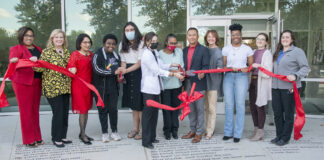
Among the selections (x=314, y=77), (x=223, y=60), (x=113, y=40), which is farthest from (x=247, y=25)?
(x=113, y=40)

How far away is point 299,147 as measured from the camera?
396 cm

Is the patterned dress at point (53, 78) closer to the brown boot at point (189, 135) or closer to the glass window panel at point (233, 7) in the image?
the brown boot at point (189, 135)

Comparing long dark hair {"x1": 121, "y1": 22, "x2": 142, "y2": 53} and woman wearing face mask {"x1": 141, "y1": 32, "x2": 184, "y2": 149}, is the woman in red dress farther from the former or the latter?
woman wearing face mask {"x1": 141, "y1": 32, "x2": 184, "y2": 149}

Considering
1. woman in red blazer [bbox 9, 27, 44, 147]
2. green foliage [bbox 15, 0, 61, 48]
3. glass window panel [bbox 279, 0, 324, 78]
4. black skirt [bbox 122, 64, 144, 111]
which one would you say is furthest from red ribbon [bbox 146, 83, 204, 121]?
green foliage [bbox 15, 0, 61, 48]

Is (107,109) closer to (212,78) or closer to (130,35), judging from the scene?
(130,35)

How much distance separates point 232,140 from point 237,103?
2.03ft

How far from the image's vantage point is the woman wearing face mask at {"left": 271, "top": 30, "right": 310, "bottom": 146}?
12.5ft

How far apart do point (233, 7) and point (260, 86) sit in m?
2.94

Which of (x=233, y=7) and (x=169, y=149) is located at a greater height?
(x=233, y=7)

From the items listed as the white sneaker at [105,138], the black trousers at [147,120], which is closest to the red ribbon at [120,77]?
the black trousers at [147,120]

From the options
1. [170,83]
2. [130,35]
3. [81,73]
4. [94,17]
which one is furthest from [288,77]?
[94,17]

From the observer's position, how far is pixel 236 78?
4113 mm

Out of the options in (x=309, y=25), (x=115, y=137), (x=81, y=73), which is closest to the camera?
(x=81, y=73)

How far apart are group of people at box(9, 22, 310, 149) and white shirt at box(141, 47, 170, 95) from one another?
0.6 inches
